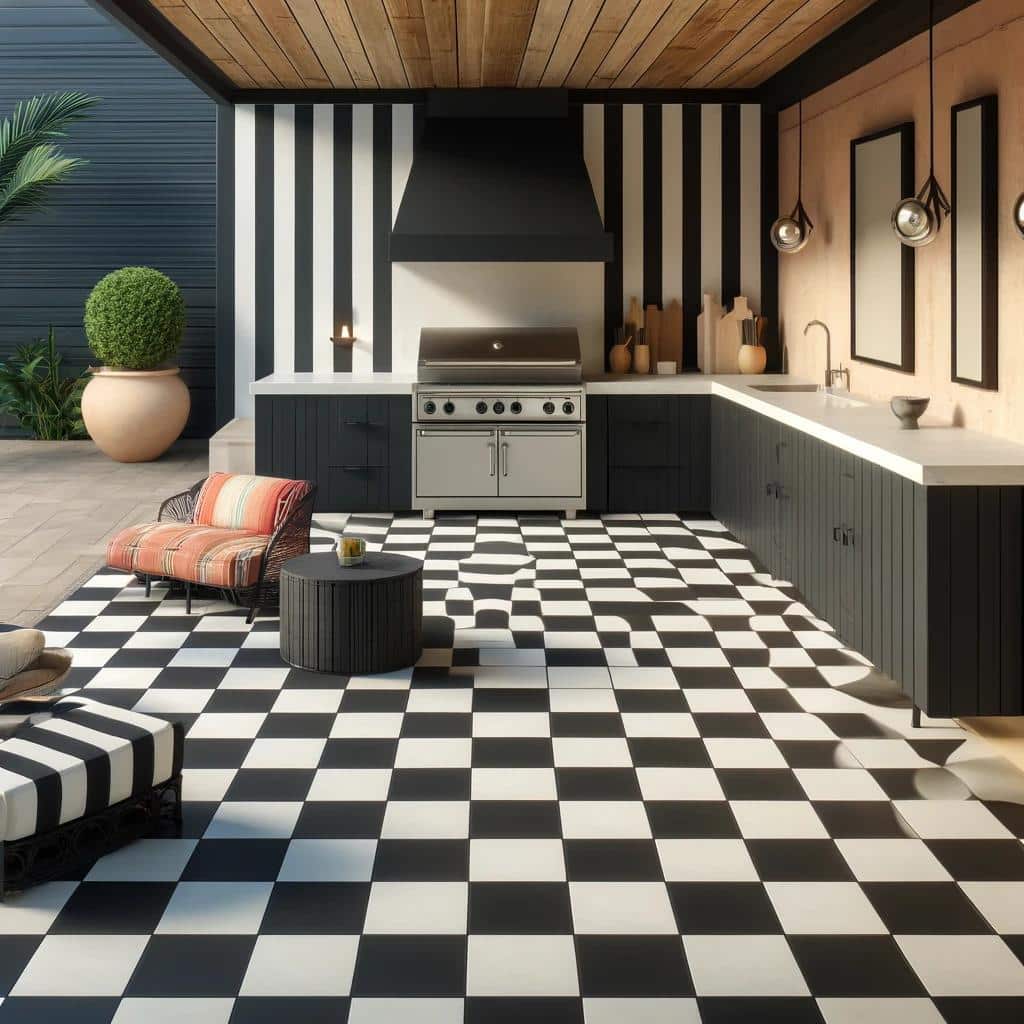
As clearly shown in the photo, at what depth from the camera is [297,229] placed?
8.78 metres

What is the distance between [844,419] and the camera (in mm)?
5449

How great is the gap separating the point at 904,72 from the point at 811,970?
4489mm

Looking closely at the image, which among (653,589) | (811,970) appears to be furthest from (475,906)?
(653,589)

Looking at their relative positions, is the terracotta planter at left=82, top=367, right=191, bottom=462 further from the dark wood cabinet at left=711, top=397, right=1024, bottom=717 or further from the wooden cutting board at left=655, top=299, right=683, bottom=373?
the dark wood cabinet at left=711, top=397, right=1024, bottom=717

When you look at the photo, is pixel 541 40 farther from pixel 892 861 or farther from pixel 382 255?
pixel 892 861

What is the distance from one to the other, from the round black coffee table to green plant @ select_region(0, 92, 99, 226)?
259 inches

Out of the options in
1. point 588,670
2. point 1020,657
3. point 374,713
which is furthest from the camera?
point 588,670

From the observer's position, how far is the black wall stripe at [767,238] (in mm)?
8633

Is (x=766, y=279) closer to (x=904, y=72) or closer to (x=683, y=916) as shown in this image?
(x=904, y=72)

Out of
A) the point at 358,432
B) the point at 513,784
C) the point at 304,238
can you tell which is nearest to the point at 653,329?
the point at 358,432

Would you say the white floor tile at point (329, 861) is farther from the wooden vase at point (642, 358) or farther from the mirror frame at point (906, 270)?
the wooden vase at point (642, 358)

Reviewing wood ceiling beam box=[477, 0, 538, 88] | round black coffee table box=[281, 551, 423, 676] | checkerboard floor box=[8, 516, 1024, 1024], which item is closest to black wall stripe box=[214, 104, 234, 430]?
wood ceiling beam box=[477, 0, 538, 88]

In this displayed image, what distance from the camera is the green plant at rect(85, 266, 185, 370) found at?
32.2 ft

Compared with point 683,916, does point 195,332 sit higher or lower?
higher
